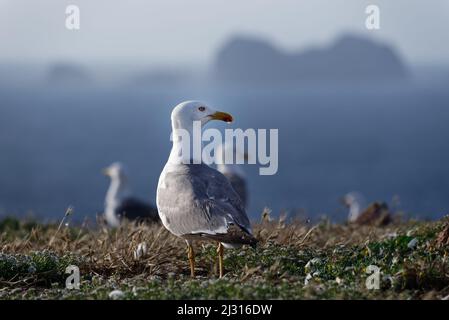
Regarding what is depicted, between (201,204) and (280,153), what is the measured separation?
73.6 metres

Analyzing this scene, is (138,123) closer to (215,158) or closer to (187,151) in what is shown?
(215,158)

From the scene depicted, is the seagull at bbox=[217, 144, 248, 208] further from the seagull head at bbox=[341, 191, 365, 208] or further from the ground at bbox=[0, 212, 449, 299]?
the ground at bbox=[0, 212, 449, 299]

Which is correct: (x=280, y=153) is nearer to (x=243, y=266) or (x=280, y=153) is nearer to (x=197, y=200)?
(x=243, y=266)

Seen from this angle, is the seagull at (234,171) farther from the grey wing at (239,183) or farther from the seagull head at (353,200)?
the seagull head at (353,200)

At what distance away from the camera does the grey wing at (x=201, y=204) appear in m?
8.77

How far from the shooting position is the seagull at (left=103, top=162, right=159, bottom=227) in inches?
696

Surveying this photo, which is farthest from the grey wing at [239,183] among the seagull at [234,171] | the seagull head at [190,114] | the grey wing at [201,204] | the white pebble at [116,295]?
the white pebble at [116,295]

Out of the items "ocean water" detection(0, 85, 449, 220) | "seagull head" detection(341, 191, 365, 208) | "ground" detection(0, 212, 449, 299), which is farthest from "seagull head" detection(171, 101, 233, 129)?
"seagull head" detection(341, 191, 365, 208)

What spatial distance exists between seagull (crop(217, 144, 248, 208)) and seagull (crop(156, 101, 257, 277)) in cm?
507

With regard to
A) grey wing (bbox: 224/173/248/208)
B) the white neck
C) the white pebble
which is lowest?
the white pebble

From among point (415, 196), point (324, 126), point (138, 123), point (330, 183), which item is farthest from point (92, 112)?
point (415, 196)

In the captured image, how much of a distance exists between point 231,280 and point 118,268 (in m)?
1.58

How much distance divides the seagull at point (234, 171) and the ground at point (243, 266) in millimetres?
3999

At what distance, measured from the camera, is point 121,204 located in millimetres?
18812
